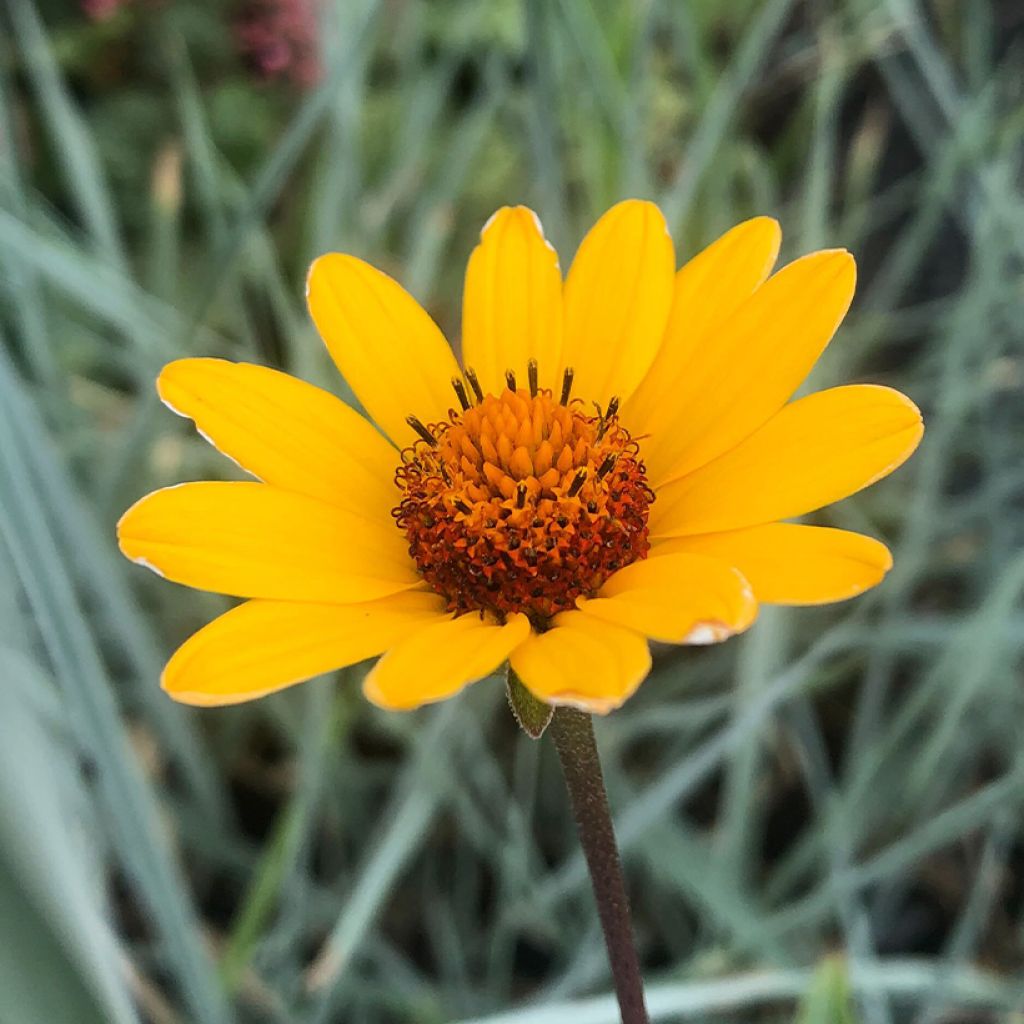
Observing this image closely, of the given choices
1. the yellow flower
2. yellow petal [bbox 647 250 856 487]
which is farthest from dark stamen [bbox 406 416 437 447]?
yellow petal [bbox 647 250 856 487]

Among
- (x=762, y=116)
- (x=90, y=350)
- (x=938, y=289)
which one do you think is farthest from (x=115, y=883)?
(x=762, y=116)

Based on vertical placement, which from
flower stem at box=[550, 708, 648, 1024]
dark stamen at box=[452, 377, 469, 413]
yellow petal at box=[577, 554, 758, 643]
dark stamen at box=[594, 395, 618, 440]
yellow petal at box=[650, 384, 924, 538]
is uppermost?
dark stamen at box=[452, 377, 469, 413]

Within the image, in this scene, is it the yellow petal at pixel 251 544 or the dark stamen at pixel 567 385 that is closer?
the yellow petal at pixel 251 544

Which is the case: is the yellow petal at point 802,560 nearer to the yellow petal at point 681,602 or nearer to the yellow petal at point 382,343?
the yellow petal at point 681,602

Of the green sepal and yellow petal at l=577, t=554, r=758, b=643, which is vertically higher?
yellow petal at l=577, t=554, r=758, b=643

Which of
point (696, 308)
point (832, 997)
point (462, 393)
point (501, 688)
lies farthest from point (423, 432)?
point (501, 688)

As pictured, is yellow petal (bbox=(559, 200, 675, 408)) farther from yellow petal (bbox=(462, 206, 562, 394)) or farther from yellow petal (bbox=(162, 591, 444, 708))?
yellow petal (bbox=(162, 591, 444, 708))

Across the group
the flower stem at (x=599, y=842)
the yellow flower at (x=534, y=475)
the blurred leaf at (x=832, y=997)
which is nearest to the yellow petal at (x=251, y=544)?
the yellow flower at (x=534, y=475)
